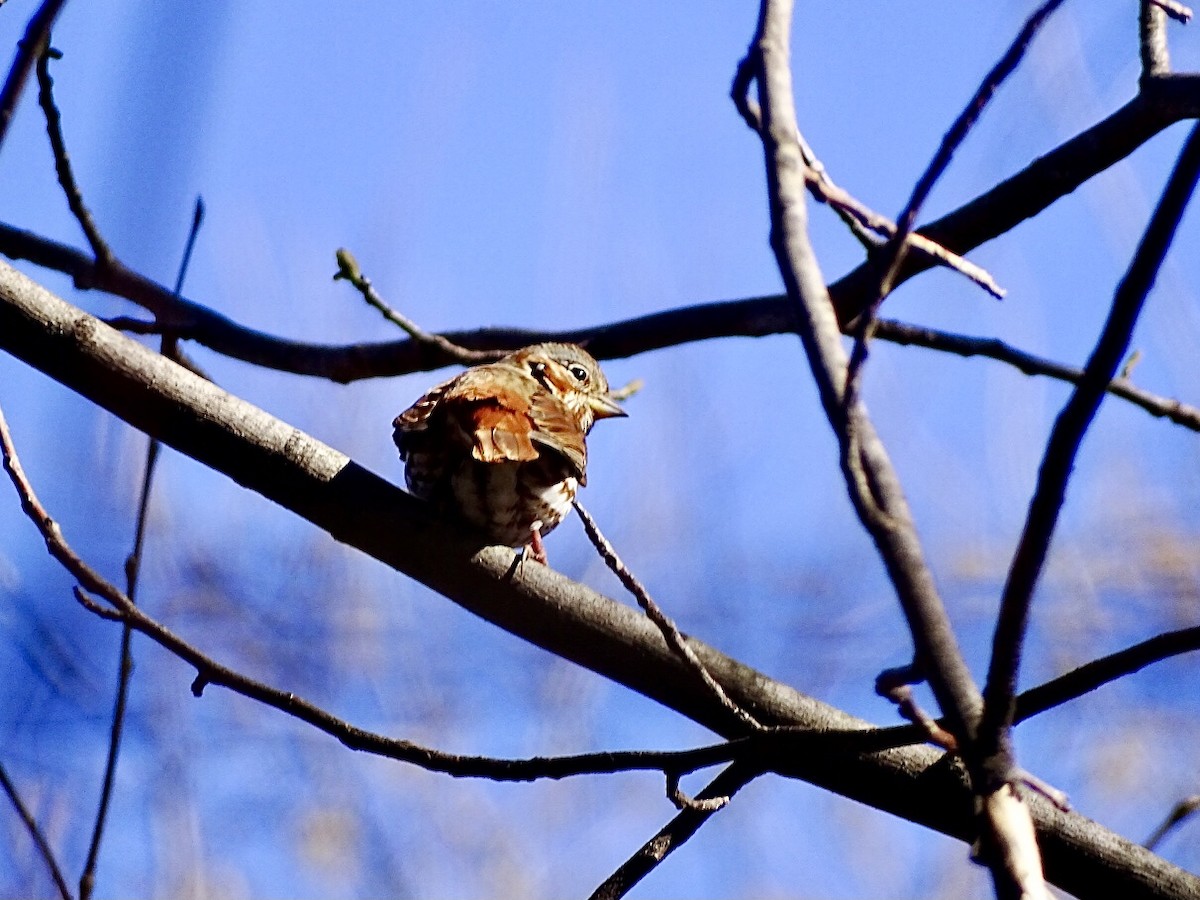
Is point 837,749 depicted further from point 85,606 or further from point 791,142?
point 85,606

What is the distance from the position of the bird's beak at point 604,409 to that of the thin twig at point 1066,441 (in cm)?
314

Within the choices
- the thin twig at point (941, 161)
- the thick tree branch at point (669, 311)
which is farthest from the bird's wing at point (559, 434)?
the thin twig at point (941, 161)

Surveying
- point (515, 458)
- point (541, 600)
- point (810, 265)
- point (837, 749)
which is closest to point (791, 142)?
point (810, 265)

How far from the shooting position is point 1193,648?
5.87 ft

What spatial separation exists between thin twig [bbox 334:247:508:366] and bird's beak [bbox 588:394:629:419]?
31.9 inches

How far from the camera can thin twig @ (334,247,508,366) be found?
3387 millimetres

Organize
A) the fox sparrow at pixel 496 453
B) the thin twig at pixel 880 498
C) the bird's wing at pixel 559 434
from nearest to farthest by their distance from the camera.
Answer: the thin twig at pixel 880 498, the fox sparrow at pixel 496 453, the bird's wing at pixel 559 434

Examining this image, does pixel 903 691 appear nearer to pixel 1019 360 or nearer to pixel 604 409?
pixel 1019 360

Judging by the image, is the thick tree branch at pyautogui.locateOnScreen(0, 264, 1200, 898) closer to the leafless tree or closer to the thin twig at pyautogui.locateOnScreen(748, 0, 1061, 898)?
the leafless tree

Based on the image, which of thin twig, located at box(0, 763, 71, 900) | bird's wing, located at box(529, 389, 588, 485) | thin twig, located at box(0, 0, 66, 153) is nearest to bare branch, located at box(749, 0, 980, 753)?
thin twig, located at box(0, 0, 66, 153)

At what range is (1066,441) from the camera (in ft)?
4.12

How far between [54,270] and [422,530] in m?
1.46

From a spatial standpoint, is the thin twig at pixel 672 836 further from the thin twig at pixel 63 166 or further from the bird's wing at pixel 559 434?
the thin twig at pixel 63 166

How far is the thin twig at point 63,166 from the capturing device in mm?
2809
